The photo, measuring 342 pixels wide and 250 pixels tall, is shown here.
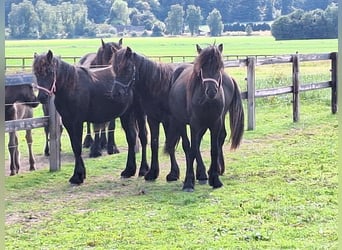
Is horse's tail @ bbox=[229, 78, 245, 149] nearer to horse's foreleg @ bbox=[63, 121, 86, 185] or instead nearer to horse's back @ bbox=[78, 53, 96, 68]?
horse's foreleg @ bbox=[63, 121, 86, 185]

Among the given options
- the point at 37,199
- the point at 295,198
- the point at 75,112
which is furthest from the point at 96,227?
the point at 75,112

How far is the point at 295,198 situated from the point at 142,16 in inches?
414

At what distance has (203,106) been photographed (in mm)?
6840

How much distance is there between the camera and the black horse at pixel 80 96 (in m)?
7.18

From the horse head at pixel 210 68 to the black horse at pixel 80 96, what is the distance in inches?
44.2

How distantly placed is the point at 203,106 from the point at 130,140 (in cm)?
161

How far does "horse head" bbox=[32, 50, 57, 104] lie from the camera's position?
7.12 m

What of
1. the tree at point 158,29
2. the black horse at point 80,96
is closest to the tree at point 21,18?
the black horse at point 80,96

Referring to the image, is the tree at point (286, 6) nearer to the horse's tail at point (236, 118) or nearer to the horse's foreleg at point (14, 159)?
the horse's tail at point (236, 118)

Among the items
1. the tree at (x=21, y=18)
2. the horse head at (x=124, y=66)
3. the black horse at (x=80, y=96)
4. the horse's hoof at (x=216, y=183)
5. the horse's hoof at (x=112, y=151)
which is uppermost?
the tree at (x=21, y=18)

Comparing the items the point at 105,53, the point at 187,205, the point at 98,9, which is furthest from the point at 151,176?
the point at 98,9

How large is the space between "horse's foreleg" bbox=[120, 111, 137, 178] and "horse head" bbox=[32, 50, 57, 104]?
1.30m

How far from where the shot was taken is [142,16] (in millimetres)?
16016

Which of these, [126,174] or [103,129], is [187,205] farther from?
[103,129]
